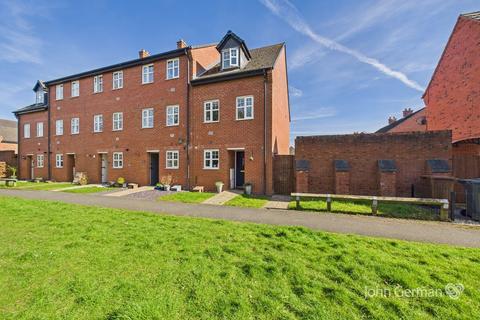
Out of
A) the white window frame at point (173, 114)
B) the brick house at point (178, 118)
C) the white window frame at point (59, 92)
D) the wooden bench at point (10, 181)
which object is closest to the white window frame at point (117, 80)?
the brick house at point (178, 118)

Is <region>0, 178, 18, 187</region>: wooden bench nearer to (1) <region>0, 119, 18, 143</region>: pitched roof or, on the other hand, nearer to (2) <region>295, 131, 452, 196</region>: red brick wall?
(2) <region>295, 131, 452, 196</region>: red brick wall

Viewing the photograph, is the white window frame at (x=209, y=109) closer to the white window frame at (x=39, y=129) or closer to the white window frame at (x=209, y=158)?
the white window frame at (x=209, y=158)

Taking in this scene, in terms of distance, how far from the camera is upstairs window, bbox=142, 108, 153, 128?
16.8 metres

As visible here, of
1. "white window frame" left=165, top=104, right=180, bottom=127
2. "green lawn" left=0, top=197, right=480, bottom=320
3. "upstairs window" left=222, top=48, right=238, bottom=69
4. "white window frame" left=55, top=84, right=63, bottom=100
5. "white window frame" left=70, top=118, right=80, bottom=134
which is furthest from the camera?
"white window frame" left=55, top=84, right=63, bottom=100

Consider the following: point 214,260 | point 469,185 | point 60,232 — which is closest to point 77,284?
point 214,260

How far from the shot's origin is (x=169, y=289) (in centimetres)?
312

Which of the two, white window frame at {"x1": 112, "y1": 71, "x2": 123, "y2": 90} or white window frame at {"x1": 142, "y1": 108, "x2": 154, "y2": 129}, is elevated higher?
white window frame at {"x1": 112, "y1": 71, "x2": 123, "y2": 90}

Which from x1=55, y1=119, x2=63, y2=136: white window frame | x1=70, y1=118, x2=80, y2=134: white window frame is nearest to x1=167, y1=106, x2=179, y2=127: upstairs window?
x1=70, y1=118, x2=80, y2=134: white window frame

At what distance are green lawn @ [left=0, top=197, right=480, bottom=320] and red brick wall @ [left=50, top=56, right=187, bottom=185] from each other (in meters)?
10.7

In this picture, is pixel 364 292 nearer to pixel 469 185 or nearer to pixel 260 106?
pixel 469 185

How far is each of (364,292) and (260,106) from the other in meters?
11.7

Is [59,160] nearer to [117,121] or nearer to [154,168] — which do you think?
[117,121]

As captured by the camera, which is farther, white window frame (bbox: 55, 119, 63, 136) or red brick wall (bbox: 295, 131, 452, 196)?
white window frame (bbox: 55, 119, 63, 136)

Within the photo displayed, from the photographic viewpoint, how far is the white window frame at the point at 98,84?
62.6 feet
